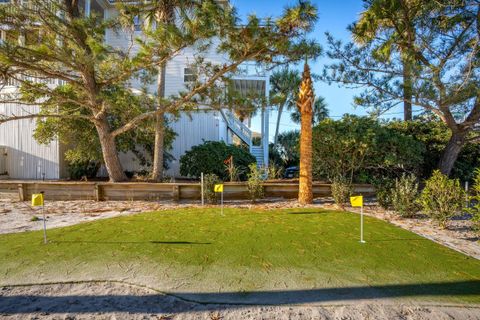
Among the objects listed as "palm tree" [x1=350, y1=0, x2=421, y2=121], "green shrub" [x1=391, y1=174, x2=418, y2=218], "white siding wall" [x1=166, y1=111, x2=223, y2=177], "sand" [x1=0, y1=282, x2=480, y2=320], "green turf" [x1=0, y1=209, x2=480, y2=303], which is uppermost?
"palm tree" [x1=350, y1=0, x2=421, y2=121]

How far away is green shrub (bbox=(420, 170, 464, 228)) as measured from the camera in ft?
18.0

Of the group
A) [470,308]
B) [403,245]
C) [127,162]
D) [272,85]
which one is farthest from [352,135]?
[272,85]

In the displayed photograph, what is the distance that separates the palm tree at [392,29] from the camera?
7426mm

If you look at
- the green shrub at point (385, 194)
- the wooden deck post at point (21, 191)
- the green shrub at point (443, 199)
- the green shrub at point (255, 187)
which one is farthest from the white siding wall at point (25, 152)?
the green shrub at point (443, 199)

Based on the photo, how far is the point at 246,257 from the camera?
376cm

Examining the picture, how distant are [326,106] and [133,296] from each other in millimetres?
25792

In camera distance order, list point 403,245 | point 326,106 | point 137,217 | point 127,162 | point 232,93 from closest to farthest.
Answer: point 403,245, point 137,217, point 232,93, point 127,162, point 326,106

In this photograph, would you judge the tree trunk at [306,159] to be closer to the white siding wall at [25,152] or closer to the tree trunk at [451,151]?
the tree trunk at [451,151]

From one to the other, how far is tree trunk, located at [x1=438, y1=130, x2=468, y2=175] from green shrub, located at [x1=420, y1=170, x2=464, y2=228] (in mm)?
4189

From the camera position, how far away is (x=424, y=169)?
10.3 metres

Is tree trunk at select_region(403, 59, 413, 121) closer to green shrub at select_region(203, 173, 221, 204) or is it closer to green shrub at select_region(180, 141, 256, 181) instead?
green shrub at select_region(203, 173, 221, 204)

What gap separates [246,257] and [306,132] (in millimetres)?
4767

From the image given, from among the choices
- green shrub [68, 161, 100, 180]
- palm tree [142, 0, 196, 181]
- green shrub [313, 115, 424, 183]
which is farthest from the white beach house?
green shrub [313, 115, 424, 183]

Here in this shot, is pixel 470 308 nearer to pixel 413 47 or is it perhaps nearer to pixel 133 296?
pixel 133 296
